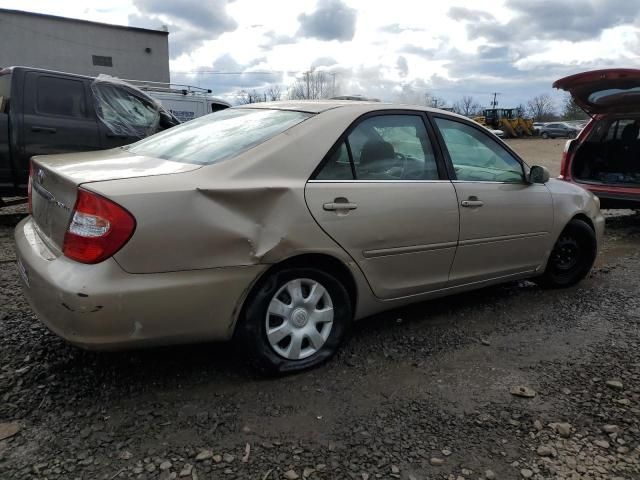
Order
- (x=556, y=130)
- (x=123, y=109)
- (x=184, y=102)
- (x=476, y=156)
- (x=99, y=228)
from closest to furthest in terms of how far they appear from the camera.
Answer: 1. (x=99, y=228)
2. (x=476, y=156)
3. (x=123, y=109)
4. (x=184, y=102)
5. (x=556, y=130)

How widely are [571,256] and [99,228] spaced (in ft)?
12.8

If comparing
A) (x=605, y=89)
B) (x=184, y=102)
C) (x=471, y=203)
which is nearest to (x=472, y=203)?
(x=471, y=203)

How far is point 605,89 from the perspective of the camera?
6383 mm

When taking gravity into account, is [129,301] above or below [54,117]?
below

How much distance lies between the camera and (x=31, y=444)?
236 centimetres

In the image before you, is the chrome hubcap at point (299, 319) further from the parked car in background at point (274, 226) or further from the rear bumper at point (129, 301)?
the rear bumper at point (129, 301)

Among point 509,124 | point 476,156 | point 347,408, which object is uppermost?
point 509,124

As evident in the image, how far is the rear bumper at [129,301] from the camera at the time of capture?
7.85 ft

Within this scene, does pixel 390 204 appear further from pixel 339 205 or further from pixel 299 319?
pixel 299 319

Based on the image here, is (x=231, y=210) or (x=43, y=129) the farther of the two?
(x=43, y=129)

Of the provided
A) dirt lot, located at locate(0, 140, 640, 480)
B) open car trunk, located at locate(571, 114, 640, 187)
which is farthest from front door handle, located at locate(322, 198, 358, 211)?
open car trunk, located at locate(571, 114, 640, 187)

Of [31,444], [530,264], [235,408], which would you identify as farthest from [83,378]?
[530,264]

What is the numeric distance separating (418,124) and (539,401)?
73.0 inches

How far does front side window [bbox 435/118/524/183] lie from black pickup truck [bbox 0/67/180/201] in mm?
4412
